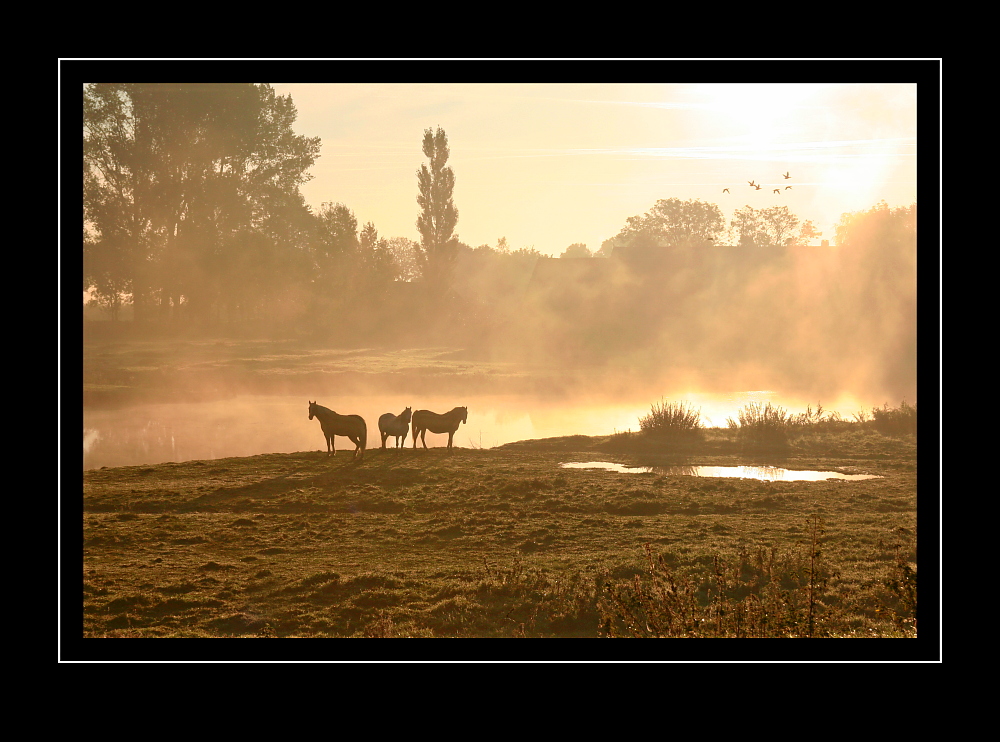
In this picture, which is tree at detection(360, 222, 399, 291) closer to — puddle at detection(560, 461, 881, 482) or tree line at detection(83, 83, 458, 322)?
tree line at detection(83, 83, 458, 322)

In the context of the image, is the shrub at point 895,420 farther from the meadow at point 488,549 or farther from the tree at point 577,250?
the tree at point 577,250

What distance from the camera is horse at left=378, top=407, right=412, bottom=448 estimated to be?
1795 cm

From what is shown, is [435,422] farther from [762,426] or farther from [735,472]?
[762,426]

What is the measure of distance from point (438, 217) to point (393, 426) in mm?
22698

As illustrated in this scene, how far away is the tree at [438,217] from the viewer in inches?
1497

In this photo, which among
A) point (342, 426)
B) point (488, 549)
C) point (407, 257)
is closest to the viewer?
point (488, 549)

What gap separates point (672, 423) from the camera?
21.4 meters

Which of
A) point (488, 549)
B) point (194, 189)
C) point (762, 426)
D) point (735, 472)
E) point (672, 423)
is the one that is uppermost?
point (194, 189)

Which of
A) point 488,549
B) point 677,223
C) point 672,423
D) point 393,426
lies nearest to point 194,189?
point 393,426

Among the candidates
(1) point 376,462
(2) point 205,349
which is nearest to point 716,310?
(2) point 205,349
